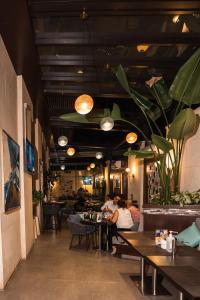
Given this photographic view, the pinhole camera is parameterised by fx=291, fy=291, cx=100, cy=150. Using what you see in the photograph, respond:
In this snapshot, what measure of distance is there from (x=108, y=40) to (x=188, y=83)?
147cm

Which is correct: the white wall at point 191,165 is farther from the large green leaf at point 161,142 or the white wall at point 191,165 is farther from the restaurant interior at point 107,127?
the large green leaf at point 161,142

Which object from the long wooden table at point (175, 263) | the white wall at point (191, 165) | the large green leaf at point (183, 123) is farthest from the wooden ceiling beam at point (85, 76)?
the long wooden table at point (175, 263)

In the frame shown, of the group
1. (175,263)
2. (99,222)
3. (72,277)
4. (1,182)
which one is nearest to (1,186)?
(1,182)

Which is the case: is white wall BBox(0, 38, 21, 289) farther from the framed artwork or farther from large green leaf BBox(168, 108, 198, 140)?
large green leaf BBox(168, 108, 198, 140)

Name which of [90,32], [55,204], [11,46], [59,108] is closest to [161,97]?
[90,32]

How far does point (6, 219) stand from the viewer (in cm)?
435

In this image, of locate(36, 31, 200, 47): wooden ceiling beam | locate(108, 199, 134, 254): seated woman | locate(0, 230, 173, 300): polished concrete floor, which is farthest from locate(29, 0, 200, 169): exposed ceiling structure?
locate(0, 230, 173, 300): polished concrete floor

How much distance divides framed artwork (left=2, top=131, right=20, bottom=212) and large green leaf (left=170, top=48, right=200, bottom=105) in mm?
2802

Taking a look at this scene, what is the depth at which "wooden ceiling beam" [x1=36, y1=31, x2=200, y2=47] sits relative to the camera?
15.3ft

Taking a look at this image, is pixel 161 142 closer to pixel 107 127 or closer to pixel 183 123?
pixel 183 123

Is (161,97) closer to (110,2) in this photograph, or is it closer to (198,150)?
(198,150)

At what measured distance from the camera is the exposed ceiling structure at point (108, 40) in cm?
402

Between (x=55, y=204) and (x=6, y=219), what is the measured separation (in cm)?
604

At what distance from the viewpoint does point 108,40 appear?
4.75 m
